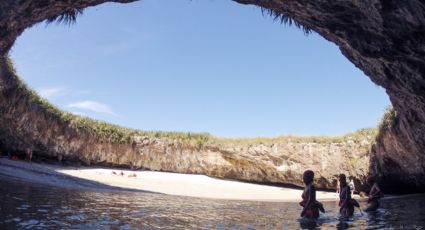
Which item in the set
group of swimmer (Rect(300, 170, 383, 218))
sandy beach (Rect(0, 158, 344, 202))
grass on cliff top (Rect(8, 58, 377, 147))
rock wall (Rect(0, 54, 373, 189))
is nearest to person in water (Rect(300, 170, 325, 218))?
group of swimmer (Rect(300, 170, 383, 218))

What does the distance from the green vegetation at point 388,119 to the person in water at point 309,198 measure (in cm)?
872

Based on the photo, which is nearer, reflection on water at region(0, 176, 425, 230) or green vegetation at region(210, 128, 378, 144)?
reflection on water at region(0, 176, 425, 230)

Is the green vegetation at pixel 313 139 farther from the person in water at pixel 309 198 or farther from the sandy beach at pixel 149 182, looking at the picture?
the person in water at pixel 309 198

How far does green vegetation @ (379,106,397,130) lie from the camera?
18.6 m

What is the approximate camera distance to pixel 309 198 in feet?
38.1

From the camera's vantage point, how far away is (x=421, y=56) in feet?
29.5

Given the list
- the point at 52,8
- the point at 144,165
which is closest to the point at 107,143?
the point at 144,165

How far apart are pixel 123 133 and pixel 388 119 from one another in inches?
722

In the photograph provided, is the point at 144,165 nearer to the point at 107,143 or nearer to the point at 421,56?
the point at 107,143

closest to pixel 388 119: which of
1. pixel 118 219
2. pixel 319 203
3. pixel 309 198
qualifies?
pixel 319 203

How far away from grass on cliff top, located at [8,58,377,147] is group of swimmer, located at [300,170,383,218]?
1109 centimetres

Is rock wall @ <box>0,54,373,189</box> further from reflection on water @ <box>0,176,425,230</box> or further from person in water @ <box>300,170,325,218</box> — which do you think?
person in water @ <box>300,170,325,218</box>

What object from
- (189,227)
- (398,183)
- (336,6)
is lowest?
(189,227)

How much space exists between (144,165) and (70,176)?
784 cm
